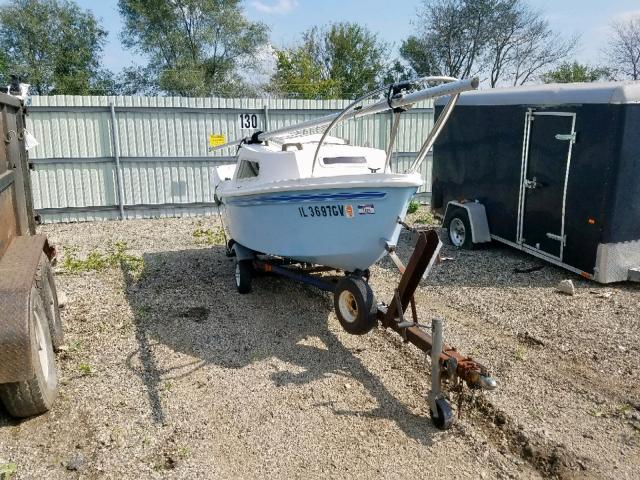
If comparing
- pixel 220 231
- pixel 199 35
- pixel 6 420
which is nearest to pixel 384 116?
pixel 220 231

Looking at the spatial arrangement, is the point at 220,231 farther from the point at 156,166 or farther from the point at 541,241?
the point at 541,241

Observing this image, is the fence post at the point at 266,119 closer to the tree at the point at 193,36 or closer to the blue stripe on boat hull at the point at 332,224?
the blue stripe on boat hull at the point at 332,224

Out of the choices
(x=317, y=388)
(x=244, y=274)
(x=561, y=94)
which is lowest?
(x=317, y=388)

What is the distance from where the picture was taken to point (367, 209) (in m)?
4.86

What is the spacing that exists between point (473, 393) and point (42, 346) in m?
3.28

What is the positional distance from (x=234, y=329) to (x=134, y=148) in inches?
291

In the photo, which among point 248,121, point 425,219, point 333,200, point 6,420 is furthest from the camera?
point 248,121

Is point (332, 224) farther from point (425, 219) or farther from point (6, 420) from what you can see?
point (425, 219)

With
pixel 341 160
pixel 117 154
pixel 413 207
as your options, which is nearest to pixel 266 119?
pixel 117 154

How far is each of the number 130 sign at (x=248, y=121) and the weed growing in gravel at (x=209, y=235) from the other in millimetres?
2604

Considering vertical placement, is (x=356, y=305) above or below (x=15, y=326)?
below

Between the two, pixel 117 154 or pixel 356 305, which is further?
pixel 117 154

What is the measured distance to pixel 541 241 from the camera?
7.88 meters

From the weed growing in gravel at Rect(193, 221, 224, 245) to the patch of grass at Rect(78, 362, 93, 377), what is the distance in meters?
5.07
